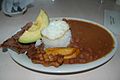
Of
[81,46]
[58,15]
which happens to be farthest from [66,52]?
[58,15]

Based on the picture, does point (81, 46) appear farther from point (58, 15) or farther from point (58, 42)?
point (58, 15)

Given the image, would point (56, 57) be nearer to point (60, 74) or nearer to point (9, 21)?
point (60, 74)

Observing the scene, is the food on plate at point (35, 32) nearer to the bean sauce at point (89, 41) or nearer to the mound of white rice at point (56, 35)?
the mound of white rice at point (56, 35)

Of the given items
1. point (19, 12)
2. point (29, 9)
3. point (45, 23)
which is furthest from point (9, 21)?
point (45, 23)

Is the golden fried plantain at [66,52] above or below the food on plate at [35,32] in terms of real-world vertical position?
below

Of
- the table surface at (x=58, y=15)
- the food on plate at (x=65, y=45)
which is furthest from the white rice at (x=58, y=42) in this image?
the table surface at (x=58, y=15)

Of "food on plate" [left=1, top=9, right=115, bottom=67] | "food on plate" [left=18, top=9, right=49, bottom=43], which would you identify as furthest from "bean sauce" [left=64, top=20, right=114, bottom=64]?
"food on plate" [left=18, top=9, right=49, bottom=43]

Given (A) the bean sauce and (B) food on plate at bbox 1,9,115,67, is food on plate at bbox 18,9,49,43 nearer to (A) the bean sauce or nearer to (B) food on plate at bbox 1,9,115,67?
(B) food on plate at bbox 1,9,115,67
